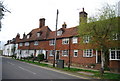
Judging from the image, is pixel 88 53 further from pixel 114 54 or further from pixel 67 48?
pixel 67 48

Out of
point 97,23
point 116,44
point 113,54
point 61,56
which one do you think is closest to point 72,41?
point 61,56

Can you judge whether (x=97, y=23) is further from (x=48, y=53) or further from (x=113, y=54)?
(x=48, y=53)

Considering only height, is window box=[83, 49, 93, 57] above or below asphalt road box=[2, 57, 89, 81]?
above

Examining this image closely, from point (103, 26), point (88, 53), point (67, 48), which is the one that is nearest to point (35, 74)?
point (103, 26)

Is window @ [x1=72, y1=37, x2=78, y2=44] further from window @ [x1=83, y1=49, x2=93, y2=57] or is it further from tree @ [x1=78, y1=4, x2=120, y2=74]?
tree @ [x1=78, y1=4, x2=120, y2=74]

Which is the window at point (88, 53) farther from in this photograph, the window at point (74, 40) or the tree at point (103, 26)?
the tree at point (103, 26)

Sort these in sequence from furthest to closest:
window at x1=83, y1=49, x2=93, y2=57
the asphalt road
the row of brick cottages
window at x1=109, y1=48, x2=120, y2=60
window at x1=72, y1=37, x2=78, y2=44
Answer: window at x1=72, y1=37, x2=78, y2=44
window at x1=83, y1=49, x2=93, y2=57
the row of brick cottages
window at x1=109, y1=48, x2=120, y2=60
the asphalt road

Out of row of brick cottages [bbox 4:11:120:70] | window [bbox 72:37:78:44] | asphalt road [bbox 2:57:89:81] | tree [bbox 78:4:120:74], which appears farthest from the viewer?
window [bbox 72:37:78:44]

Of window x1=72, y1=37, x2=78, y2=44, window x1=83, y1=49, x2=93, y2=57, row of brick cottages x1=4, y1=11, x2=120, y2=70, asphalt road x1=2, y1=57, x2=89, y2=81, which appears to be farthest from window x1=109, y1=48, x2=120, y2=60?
asphalt road x1=2, y1=57, x2=89, y2=81

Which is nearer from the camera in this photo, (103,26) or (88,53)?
(103,26)

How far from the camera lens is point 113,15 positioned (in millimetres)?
16297

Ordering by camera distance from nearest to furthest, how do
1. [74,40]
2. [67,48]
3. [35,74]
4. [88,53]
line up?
[35,74], [88,53], [74,40], [67,48]

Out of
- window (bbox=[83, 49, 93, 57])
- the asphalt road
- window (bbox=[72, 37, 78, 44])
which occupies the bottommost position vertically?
the asphalt road

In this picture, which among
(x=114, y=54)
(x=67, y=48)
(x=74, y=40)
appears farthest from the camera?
(x=67, y=48)
